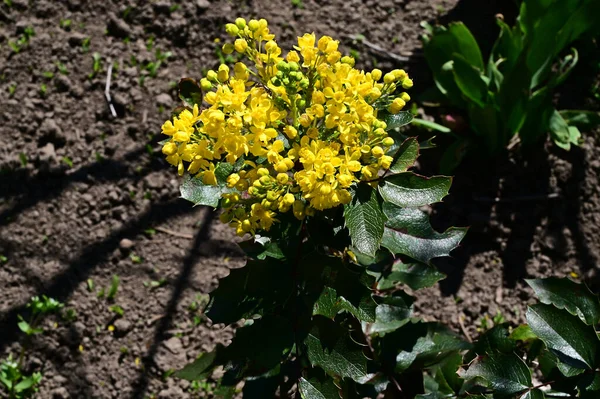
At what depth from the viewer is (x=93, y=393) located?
246 cm

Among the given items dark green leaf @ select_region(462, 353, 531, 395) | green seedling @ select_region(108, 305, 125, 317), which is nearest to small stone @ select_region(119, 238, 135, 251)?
green seedling @ select_region(108, 305, 125, 317)

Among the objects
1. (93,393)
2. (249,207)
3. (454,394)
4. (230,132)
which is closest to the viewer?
(230,132)

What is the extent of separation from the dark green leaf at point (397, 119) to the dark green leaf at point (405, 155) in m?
0.09

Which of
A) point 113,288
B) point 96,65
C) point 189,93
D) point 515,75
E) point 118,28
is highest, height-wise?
point 189,93

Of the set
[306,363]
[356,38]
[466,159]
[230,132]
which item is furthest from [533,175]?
[230,132]

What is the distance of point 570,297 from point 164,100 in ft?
6.49

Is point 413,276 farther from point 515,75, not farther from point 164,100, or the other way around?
point 164,100

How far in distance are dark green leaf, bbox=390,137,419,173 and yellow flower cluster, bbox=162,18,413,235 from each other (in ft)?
0.22

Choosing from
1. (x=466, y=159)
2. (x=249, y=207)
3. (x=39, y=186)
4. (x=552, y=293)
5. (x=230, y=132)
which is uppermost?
(x=230, y=132)

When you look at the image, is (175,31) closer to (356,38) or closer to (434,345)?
(356,38)

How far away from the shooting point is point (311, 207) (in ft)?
4.47

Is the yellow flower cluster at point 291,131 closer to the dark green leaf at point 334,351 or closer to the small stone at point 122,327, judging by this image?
the dark green leaf at point 334,351

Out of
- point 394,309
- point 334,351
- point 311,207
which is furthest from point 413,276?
point 311,207

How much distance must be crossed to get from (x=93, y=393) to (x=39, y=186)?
912 millimetres
